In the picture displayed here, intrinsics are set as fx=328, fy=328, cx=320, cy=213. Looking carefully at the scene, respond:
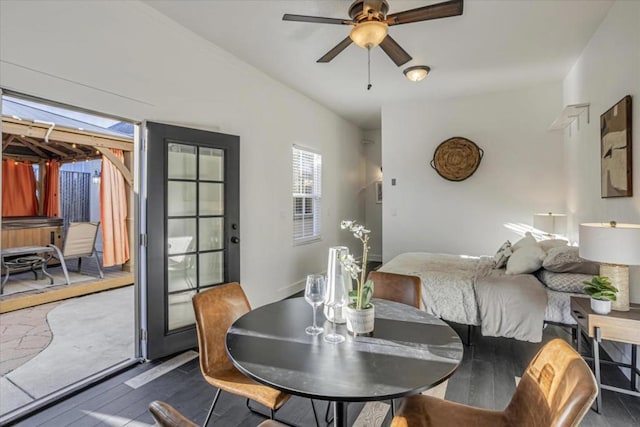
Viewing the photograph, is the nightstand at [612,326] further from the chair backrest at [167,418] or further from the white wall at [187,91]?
the white wall at [187,91]

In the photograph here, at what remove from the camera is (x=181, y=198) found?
2979 mm

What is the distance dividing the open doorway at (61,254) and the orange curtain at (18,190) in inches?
0.7

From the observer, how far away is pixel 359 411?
2.09m

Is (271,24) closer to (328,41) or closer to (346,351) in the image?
(328,41)

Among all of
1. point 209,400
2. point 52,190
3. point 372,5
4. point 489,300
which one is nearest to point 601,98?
point 489,300

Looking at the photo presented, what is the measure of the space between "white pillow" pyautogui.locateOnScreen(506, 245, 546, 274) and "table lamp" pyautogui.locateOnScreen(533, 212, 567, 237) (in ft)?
4.37

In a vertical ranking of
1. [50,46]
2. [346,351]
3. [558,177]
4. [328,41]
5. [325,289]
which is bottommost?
[346,351]

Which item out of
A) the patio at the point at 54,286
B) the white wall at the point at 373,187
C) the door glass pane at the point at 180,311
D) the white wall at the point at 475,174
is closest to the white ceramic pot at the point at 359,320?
the door glass pane at the point at 180,311

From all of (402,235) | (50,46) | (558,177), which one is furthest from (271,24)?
(558,177)

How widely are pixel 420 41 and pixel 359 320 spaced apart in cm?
295

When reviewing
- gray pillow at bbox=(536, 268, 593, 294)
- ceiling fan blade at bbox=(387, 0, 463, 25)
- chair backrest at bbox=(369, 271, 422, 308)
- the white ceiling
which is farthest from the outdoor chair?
gray pillow at bbox=(536, 268, 593, 294)

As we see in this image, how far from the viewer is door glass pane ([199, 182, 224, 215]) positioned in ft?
10.3

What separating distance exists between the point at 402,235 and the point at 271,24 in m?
3.67

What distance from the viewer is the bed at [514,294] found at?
2.62 m
